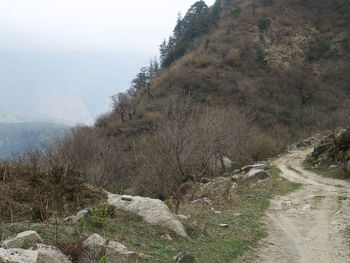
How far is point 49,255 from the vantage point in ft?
15.8

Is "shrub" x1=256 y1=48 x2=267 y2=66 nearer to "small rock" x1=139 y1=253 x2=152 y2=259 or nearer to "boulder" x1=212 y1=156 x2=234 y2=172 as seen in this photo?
"boulder" x1=212 y1=156 x2=234 y2=172

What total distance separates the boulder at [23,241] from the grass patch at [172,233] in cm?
17

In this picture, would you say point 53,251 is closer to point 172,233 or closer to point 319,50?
point 172,233

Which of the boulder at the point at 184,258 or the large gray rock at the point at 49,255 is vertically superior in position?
the large gray rock at the point at 49,255

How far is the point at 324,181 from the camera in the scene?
60.9ft

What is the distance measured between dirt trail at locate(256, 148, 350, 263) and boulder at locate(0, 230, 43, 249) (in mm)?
5402

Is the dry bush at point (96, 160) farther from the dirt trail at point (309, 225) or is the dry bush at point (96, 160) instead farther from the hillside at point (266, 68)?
Result: the hillside at point (266, 68)

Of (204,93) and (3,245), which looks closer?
(3,245)

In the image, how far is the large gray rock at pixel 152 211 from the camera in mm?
8352

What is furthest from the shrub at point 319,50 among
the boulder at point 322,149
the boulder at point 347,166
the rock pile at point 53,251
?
the rock pile at point 53,251

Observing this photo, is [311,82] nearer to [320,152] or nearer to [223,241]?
[320,152]

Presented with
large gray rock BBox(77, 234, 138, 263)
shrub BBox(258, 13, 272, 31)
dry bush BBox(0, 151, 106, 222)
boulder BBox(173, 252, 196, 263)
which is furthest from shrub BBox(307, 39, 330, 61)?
large gray rock BBox(77, 234, 138, 263)

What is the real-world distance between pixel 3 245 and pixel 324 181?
1851 centimetres

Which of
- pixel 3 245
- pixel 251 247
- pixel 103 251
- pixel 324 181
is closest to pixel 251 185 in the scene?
pixel 324 181
